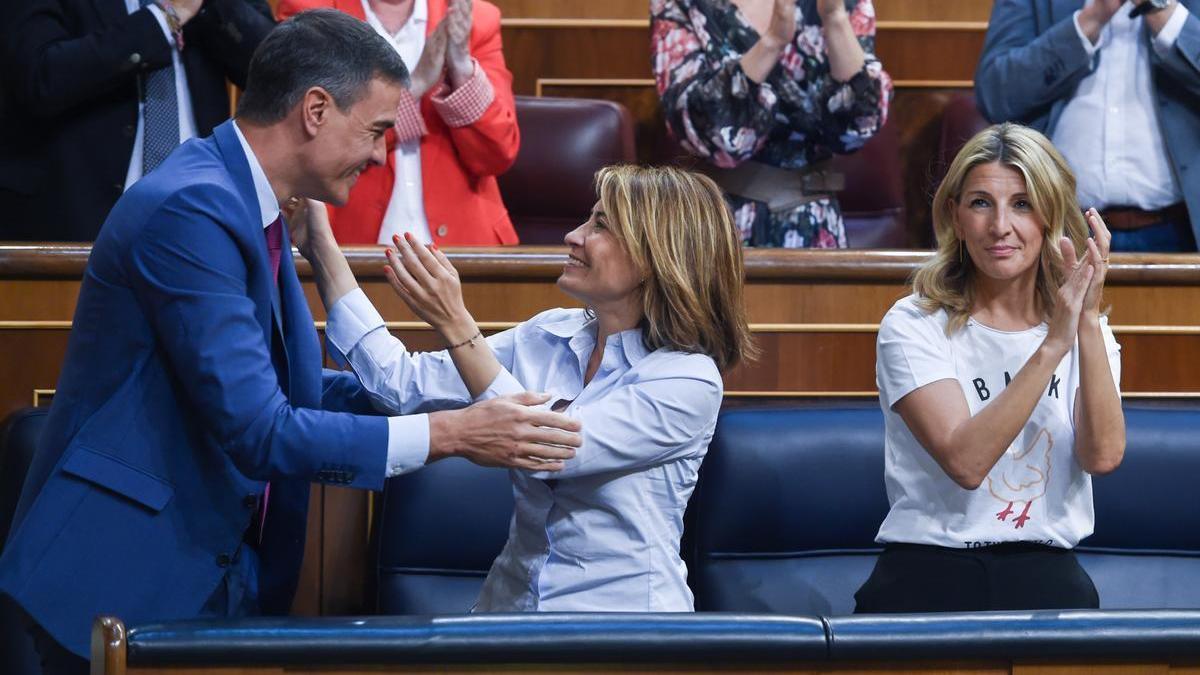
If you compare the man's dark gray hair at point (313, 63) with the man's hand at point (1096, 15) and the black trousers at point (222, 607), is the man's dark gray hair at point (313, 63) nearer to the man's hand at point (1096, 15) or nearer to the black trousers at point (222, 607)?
the black trousers at point (222, 607)

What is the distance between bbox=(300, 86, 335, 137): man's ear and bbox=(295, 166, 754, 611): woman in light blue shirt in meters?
0.17

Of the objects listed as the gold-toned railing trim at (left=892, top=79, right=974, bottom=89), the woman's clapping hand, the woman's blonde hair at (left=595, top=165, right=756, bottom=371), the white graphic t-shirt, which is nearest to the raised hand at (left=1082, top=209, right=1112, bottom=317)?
the woman's clapping hand

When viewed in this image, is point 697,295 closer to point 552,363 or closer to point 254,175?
point 552,363

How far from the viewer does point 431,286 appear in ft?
5.40

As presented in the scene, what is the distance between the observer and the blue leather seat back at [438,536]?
216cm

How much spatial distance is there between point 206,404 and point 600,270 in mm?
514

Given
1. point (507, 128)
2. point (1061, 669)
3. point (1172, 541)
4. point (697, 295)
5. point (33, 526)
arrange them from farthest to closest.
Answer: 1. point (507, 128)
2. point (1172, 541)
3. point (697, 295)
4. point (33, 526)
5. point (1061, 669)

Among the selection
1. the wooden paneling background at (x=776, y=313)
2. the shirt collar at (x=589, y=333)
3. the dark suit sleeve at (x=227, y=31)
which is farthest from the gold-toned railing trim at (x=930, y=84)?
Result: the shirt collar at (x=589, y=333)

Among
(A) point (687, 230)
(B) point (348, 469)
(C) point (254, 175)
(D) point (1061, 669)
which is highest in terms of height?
(C) point (254, 175)

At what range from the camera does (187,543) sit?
1.49 meters

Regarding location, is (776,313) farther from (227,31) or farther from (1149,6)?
(227,31)

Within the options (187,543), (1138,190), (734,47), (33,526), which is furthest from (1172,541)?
(33,526)

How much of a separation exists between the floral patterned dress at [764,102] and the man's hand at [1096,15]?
35cm

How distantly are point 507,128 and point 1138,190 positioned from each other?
1.14 metres
